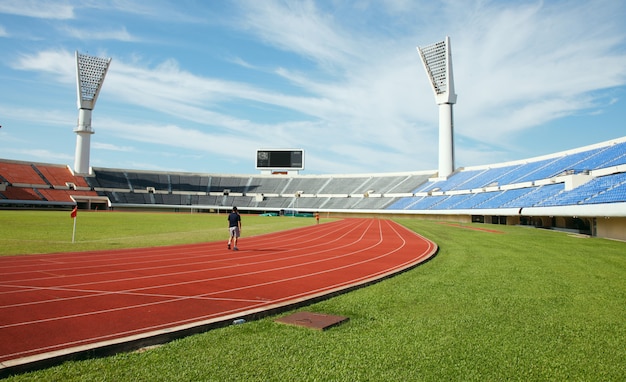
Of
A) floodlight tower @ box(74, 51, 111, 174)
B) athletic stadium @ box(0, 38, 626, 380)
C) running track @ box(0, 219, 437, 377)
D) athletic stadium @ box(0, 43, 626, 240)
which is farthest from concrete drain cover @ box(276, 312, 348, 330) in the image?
floodlight tower @ box(74, 51, 111, 174)

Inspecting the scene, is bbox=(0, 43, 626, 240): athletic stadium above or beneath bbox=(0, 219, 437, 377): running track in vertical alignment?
above

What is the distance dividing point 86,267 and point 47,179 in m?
67.5

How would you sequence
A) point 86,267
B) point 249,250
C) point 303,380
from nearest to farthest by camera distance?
1. point 303,380
2. point 86,267
3. point 249,250

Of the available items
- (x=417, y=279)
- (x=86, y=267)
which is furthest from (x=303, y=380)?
(x=86, y=267)

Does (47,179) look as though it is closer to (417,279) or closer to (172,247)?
(172,247)

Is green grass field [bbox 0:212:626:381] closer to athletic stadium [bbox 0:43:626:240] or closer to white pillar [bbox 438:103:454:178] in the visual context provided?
athletic stadium [bbox 0:43:626:240]

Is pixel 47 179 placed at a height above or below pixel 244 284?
above

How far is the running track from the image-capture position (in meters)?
4.83

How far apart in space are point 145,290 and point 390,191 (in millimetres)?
63623

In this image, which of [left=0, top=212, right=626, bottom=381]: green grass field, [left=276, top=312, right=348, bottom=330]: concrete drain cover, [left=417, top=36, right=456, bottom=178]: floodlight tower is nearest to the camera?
[left=0, top=212, right=626, bottom=381]: green grass field

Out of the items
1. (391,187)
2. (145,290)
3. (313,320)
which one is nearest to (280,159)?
(391,187)

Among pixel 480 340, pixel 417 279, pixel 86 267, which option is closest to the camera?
pixel 480 340

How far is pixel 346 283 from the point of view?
8.45 metres

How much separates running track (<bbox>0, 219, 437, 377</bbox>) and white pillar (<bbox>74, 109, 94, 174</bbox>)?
2640 inches
